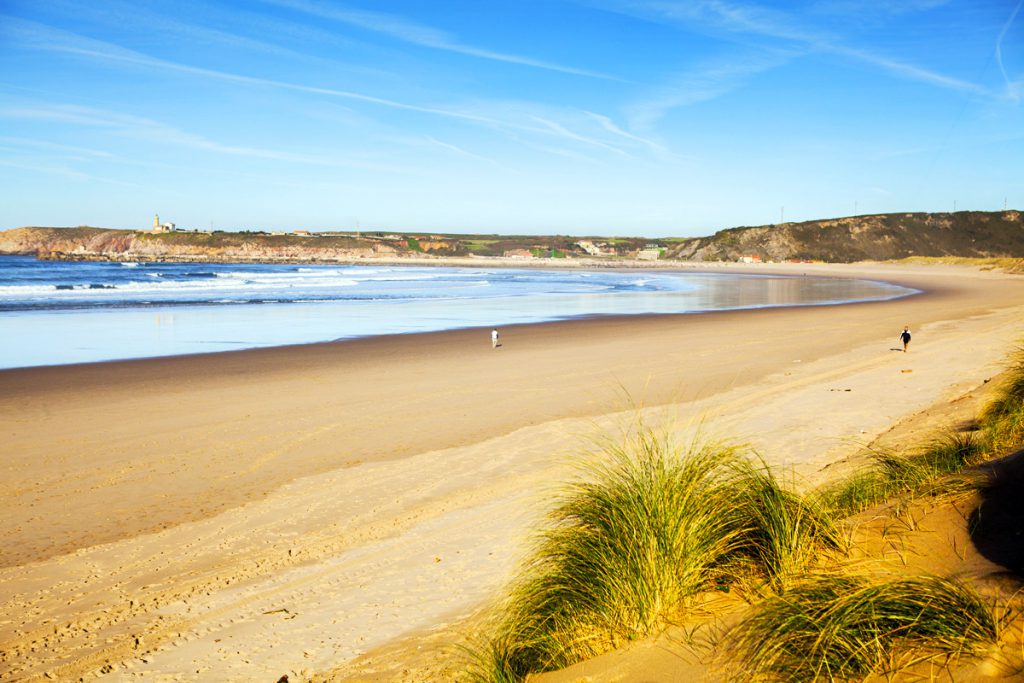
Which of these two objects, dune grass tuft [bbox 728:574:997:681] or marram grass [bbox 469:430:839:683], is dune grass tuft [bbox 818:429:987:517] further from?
dune grass tuft [bbox 728:574:997:681]

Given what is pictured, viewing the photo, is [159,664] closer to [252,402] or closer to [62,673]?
[62,673]

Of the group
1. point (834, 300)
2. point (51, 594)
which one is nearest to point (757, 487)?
point (51, 594)

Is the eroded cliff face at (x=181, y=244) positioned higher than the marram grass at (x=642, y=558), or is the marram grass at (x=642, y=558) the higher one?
the eroded cliff face at (x=181, y=244)

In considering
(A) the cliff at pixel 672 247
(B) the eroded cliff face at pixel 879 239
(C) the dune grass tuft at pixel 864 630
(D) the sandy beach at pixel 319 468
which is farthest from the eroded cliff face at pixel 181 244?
(C) the dune grass tuft at pixel 864 630

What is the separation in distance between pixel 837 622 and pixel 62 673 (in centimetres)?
404

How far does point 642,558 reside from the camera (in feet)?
10.8

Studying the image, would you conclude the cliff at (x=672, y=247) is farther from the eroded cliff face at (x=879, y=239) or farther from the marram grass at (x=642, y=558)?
the marram grass at (x=642, y=558)

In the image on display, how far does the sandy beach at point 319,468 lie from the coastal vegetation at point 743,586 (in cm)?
57

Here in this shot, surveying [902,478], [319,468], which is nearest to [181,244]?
[319,468]

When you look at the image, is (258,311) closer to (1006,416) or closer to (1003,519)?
(1006,416)

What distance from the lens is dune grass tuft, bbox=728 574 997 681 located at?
8.00 ft

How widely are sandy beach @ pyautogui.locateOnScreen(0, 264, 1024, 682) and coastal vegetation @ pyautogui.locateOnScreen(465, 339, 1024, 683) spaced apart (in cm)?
57

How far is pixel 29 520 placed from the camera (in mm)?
6262

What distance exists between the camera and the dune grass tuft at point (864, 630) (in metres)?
2.44
